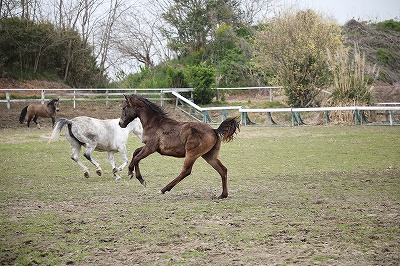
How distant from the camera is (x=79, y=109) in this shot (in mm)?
30422

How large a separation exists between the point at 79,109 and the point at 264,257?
25.6 metres

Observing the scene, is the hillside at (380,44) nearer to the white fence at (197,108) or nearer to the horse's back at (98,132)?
the white fence at (197,108)

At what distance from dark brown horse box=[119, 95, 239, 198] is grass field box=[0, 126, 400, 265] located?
1.65 feet

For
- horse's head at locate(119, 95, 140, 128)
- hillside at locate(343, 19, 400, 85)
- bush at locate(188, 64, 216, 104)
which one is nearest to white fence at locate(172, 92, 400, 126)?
bush at locate(188, 64, 216, 104)

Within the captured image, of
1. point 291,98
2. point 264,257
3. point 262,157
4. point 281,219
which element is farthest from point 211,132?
point 291,98

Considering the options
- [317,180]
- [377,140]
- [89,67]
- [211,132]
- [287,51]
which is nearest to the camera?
[211,132]

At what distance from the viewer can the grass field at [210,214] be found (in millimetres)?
6102

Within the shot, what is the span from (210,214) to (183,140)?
1887 millimetres

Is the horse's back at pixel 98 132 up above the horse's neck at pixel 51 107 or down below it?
below

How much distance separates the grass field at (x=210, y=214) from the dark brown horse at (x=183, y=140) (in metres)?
0.50

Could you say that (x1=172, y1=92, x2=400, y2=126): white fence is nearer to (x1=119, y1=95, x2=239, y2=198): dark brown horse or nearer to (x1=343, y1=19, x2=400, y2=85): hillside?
(x1=119, y1=95, x2=239, y2=198): dark brown horse

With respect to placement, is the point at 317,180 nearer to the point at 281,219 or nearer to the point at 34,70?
the point at 281,219

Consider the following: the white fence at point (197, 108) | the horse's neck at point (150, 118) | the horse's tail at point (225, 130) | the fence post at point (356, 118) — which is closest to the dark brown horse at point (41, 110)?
the white fence at point (197, 108)

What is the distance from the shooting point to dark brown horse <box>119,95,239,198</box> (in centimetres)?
952
